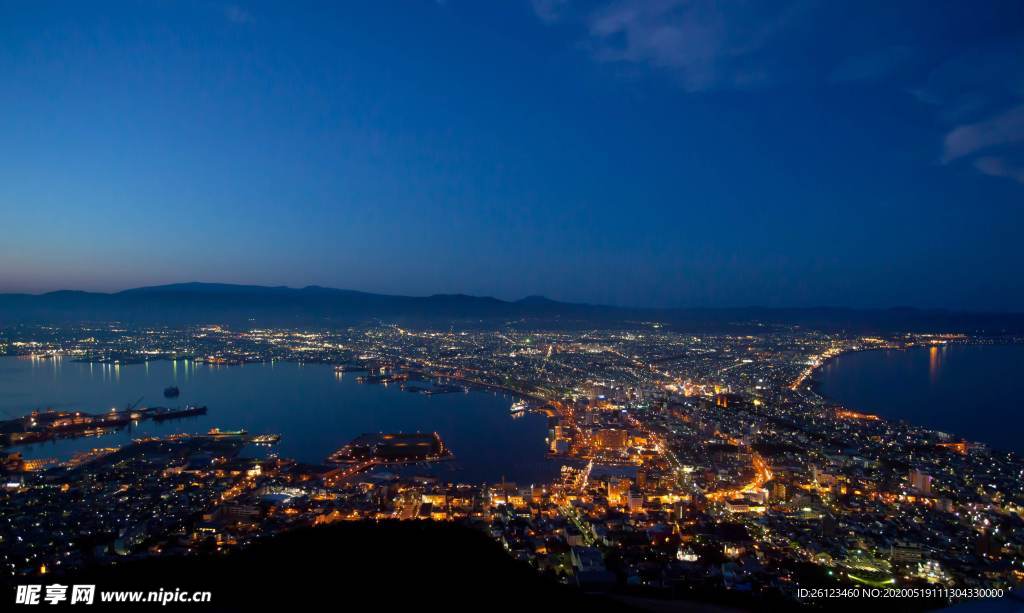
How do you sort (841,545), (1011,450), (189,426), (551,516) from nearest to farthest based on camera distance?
(841,545) → (551,516) → (1011,450) → (189,426)

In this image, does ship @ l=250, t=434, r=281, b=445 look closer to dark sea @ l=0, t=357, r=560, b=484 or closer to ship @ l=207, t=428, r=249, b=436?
dark sea @ l=0, t=357, r=560, b=484

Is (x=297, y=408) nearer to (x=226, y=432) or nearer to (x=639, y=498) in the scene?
(x=226, y=432)

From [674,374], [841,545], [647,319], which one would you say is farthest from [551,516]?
[647,319]

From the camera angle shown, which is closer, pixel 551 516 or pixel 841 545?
pixel 841 545

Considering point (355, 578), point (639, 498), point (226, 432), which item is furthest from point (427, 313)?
point (355, 578)

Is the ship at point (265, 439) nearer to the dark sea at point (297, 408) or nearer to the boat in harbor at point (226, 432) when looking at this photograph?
the dark sea at point (297, 408)

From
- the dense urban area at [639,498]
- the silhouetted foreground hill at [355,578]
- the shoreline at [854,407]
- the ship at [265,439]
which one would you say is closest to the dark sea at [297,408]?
the ship at [265,439]

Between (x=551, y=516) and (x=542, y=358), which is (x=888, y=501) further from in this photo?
(x=542, y=358)
